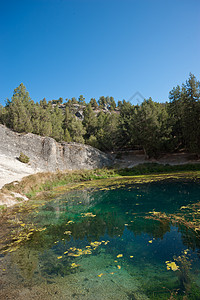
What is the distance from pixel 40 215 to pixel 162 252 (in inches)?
313

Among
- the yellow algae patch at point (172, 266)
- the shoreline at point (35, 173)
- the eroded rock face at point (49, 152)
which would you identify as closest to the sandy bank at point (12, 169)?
the shoreline at point (35, 173)

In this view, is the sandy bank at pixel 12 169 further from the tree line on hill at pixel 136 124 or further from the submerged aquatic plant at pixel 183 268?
the submerged aquatic plant at pixel 183 268

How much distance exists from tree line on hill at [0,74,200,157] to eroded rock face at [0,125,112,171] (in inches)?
174

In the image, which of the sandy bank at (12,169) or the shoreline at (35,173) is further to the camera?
the sandy bank at (12,169)

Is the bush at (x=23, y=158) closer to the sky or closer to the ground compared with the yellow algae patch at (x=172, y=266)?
closer to the sky

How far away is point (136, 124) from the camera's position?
4184cm

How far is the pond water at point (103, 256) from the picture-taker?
4.44 meters

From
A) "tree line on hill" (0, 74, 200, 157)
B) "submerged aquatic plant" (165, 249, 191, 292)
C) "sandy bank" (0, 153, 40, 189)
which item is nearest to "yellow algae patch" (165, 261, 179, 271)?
"submerged aquatic plant" (165, 249, 191, 292)

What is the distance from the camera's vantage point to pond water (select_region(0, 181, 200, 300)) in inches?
175

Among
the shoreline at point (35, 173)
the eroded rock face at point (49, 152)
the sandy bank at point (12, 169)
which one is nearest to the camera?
the shoreline at point (35, 173)

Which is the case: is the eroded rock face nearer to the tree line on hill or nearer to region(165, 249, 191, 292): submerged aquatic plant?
the tree line on hill

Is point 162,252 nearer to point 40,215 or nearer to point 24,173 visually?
point 40,215

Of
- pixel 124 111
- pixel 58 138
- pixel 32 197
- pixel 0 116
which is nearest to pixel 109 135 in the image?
pixel 124 111

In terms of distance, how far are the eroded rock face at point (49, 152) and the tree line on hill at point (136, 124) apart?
442cm
